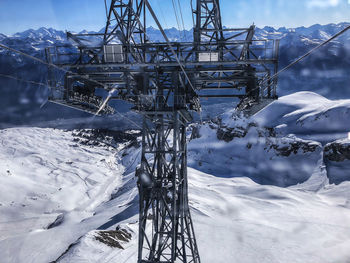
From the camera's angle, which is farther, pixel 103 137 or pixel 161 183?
pixel 103 137

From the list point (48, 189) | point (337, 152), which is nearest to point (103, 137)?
point (48, 189)

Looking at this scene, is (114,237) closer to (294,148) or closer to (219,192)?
(219,192)

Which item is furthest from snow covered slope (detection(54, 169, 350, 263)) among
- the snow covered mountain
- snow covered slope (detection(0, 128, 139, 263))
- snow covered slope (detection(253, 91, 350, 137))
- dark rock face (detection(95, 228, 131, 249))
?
snow covered slope (detection(253, 91, 350, 137))

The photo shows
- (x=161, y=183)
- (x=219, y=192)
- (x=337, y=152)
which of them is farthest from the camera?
(x=337, y=152)

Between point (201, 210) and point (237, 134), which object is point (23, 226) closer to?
point (201, 210)

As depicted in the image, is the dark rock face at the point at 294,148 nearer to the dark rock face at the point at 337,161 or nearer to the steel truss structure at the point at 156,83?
the dark rock face at the point at 337,161

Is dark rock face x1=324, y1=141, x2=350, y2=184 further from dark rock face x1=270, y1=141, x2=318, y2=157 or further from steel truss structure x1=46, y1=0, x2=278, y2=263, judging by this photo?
steel truss structure x1=46, y1=0, x2=278, y2=263

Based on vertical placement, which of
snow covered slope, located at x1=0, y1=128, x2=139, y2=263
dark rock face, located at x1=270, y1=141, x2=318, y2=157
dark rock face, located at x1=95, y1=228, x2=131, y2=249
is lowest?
snow covered slope, located at x1=0, y1=128, x2=139, y2=263
